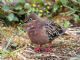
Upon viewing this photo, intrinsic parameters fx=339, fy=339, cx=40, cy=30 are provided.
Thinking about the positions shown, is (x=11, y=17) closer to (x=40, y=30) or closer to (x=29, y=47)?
(x=29, y=47)

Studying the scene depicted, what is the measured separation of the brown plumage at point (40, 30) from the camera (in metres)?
5.26

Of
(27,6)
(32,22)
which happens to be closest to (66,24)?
(27,6)

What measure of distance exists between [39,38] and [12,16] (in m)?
1.26

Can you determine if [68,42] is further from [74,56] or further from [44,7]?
[44,7]

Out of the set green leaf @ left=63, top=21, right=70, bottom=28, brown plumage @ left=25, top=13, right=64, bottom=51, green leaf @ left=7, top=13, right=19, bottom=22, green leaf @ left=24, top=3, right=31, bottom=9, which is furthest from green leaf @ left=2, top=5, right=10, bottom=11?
green leaf @ left=63, top=21, right=70, bottom=28

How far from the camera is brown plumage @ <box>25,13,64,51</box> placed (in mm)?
5258

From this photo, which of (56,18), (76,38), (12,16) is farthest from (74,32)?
(12,16)

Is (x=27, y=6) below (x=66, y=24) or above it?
above

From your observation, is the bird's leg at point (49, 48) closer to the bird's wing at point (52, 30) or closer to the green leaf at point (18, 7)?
the bird's wing at point (52, 30)

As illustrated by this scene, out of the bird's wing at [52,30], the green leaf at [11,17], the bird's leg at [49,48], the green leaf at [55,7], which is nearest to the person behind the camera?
the bird's wing at [52,30]

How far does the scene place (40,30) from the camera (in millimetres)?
5285

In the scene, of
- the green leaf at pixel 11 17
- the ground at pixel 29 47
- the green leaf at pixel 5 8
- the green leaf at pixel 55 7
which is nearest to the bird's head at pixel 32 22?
the ground at pixel 29 47

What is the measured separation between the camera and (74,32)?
20.6ft

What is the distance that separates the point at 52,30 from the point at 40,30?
0.78 feet
